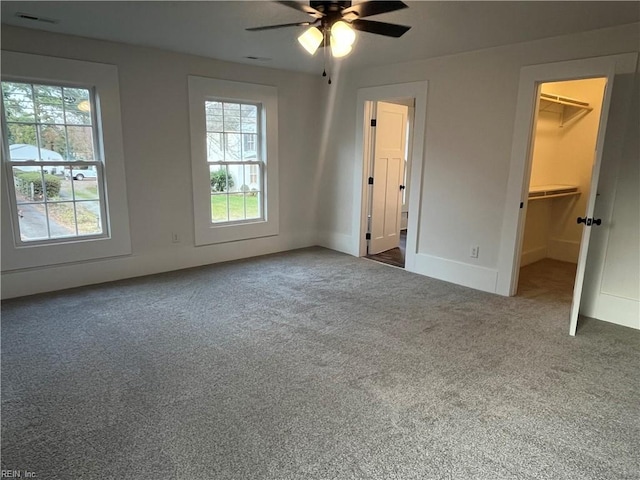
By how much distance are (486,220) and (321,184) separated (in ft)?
8.15

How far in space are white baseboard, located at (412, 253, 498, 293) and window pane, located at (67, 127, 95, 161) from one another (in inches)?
147

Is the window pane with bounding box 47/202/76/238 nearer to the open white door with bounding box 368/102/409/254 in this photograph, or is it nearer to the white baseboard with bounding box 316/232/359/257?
the white baseboard with bounding box 316/232/359/257

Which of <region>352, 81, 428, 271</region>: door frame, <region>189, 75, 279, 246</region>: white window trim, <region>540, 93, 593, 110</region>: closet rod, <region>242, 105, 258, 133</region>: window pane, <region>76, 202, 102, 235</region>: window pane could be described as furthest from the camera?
<region>242, 105, 258, 133</region>: window pane

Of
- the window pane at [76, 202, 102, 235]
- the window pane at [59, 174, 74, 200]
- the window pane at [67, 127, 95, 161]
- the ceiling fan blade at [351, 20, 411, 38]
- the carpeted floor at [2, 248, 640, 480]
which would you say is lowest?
the carpeted floor at [2, 248, 640, 480]

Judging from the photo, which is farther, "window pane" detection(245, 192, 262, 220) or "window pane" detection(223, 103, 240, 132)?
"window pane" detection(245, 192, 262, 220)

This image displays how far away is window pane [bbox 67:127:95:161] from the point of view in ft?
12.8

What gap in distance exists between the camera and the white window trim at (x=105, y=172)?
3.56 metres

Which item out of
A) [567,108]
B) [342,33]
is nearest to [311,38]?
[342,33]

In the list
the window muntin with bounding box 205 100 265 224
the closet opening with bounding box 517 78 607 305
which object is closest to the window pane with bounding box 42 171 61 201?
the window muntin with bounding box 205 100 265 224

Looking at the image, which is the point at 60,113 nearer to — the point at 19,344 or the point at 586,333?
the point at 19,344

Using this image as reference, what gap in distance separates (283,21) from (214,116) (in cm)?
197

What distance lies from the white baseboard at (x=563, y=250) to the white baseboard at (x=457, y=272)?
1.92 m

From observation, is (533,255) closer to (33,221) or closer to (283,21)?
(283,21)

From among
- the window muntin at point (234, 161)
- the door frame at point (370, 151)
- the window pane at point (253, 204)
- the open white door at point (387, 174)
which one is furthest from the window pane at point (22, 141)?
the open white door at point (387, 174)
